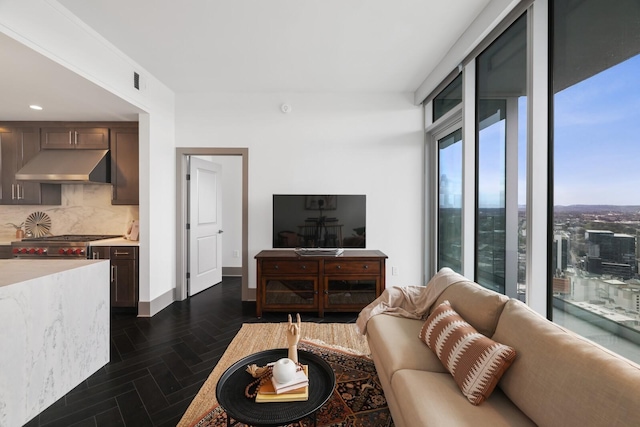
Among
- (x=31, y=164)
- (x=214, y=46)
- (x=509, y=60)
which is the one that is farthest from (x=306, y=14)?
(x=31, y=164)

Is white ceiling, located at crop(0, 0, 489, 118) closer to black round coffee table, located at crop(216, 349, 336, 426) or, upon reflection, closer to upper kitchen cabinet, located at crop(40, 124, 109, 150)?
upper kitchen cabinet, located at crop(40, 124, 109, 150)

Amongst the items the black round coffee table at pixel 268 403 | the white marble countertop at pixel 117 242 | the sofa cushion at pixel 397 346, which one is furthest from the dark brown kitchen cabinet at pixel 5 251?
the sofa cushion at pixel 397 346

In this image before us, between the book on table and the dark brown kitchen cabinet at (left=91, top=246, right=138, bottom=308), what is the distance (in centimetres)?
280

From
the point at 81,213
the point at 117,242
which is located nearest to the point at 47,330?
the point at 117,242

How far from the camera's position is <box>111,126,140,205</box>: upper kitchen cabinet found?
12.1 feet

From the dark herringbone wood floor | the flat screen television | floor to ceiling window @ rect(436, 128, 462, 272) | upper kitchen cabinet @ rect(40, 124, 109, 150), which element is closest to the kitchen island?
the dark herringbone wood floor

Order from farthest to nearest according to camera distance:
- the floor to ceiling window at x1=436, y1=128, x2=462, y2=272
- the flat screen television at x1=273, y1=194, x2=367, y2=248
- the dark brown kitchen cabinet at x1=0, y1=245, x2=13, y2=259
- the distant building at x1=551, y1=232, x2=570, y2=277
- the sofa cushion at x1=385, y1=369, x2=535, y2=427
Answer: the flat screen television at x1=273, y1=194, x2=367, y2=248, the dark brown kitchen cabinet at x1=0, y1=245, x2=13, y2=259, the floor to ceiling window at x1=436, y1=128, x2=462, y2=272, the distant building at x1=551, y1=232, x2=570, y2=277, the sofa cushion at x1=385, y1=369, x2=535, y2=427

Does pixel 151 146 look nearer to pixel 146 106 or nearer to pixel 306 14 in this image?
pixel 146 106

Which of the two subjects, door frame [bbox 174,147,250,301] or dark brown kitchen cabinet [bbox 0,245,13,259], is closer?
dark brown kitchen cabinet [bbox 0,245,13,259]

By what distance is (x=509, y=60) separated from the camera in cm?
219

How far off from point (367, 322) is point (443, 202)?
2.05m

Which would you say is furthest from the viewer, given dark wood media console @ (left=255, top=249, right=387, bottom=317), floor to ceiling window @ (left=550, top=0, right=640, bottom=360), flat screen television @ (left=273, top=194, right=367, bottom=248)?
flat screen television @ (left=273, top=194, right=367, bottom=248)

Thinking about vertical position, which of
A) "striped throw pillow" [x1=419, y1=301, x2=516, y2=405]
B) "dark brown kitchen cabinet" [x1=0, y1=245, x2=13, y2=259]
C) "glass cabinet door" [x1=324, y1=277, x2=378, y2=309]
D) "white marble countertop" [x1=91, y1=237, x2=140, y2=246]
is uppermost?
"white marble countertop" [x1=91, y1=237, x2=140, y2=246]

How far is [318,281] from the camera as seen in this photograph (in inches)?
131
